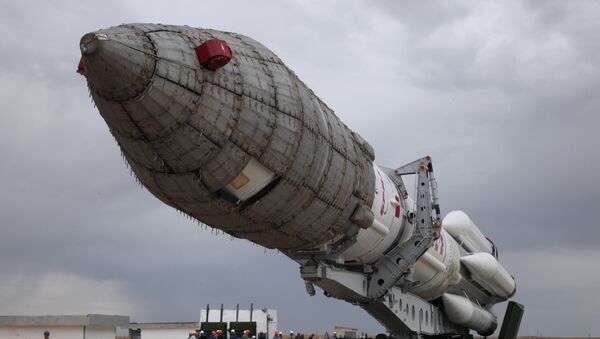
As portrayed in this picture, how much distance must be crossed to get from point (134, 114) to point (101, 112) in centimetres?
60

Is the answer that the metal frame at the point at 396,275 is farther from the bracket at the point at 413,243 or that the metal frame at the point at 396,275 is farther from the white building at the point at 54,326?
the white building at the point at 54,326

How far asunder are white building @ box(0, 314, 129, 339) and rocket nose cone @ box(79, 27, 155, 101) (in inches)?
544

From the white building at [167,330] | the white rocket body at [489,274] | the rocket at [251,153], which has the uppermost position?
the rocket at [251,153]

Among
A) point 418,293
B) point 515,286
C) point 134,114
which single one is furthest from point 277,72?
point 515,286

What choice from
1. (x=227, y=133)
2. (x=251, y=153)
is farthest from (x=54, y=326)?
(x=227, y=133)

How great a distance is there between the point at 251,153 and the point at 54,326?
13985 mm

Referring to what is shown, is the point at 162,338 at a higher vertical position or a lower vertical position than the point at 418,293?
lower

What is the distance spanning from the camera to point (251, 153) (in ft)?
33.6

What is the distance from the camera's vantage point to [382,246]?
1491 cm

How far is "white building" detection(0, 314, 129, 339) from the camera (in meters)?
20.8

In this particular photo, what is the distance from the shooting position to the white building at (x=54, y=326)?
68.3 ft

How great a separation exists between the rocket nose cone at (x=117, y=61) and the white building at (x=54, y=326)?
13.8m

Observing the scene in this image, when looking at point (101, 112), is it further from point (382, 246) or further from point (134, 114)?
point (382, 246)

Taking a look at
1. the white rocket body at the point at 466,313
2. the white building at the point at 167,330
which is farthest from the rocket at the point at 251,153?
the white building at the point at 167,330
